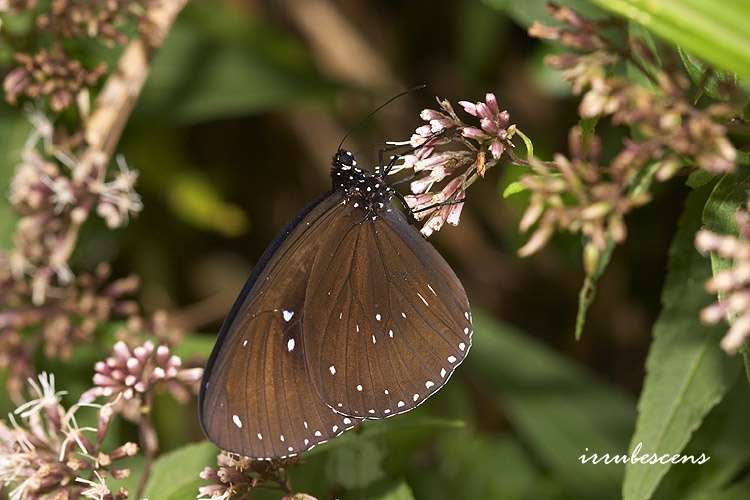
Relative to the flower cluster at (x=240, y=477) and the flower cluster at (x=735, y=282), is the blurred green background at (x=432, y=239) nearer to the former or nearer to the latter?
the flower cluster at (x=240, y=477)

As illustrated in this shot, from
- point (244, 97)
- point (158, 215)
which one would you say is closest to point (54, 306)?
point (244, 97)

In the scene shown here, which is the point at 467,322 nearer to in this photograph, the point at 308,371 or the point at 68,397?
the point at 308,371

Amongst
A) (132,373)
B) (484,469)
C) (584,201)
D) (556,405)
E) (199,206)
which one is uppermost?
(584,201)

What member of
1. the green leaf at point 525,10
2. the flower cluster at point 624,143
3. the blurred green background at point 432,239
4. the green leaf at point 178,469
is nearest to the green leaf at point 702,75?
the flower cluster at point 624,143

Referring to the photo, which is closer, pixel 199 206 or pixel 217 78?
pixel 217 78

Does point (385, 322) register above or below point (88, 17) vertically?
below

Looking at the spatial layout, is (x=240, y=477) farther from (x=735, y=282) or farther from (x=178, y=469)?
(x=735, y=282)

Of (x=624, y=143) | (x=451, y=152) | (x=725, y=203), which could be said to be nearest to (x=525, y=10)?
(x=451, y=152)
